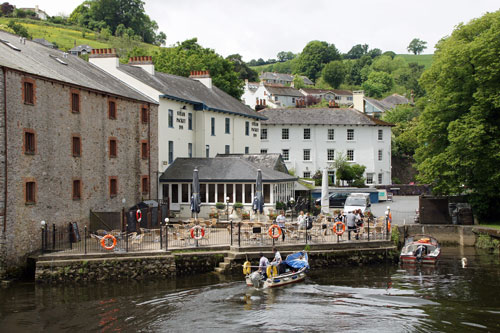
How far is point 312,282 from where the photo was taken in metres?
27.6

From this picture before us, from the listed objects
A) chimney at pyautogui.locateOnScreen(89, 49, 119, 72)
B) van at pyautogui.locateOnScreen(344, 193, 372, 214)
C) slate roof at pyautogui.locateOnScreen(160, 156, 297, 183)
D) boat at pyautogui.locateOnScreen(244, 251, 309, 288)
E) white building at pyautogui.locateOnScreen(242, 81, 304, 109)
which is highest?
white building at pyautogui.locateOnScreen(242, 81, 304, 109)

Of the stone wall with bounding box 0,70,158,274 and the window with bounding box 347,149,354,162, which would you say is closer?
the stone wall with bounding box 0,70,158,274

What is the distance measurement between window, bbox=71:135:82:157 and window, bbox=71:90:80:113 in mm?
1394

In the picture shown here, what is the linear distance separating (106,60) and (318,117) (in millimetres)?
32382

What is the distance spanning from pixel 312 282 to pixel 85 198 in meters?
12.8

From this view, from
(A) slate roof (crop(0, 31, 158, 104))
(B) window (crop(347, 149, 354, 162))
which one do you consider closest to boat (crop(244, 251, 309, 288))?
(A) slate roof (crop(0, 31, 158, 104))

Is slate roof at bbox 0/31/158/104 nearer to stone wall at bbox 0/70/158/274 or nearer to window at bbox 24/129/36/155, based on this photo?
stone wall at bbox 0/70/158/274

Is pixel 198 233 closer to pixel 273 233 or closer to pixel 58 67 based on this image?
pixel 273 233

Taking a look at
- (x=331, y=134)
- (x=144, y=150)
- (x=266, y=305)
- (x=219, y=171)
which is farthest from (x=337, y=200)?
(x=266, y=305)

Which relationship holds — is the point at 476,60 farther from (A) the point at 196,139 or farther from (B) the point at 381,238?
(A) the point at 196,139

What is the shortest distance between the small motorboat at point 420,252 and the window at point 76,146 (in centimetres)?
1777

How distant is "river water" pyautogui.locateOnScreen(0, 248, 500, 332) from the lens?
20.5 meters

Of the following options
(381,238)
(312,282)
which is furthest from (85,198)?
(381,238)

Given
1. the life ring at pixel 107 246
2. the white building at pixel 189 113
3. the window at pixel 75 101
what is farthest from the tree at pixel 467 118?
the window at pixel 75 101
